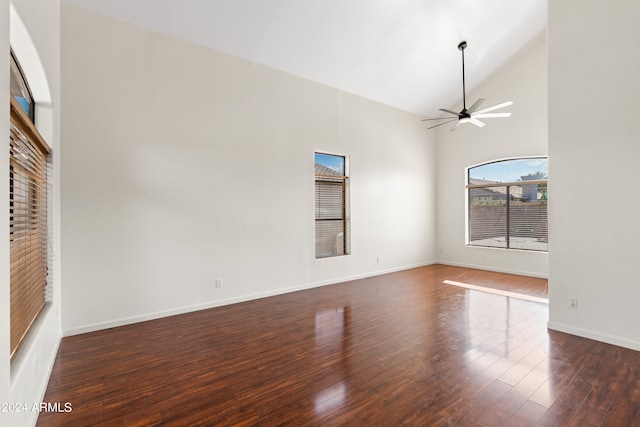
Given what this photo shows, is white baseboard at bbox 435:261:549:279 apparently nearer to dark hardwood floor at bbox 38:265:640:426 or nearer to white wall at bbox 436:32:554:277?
white wall at bbox 436:32:554:277

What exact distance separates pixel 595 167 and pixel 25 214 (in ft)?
17.0

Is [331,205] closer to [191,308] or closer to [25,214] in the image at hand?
[191,308]

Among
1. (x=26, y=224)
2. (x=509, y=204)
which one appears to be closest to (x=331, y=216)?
(x=509, y=204)

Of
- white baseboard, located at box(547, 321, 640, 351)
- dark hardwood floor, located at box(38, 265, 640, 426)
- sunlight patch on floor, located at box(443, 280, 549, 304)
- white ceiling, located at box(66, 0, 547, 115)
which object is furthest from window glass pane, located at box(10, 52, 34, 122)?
sunlight patch on floor, located at box(443, 280, 549, 304)

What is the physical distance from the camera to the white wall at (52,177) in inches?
55.5

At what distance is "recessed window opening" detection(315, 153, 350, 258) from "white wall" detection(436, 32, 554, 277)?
3.09m

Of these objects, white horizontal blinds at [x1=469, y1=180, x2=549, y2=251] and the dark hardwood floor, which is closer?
the dark hardwood floor

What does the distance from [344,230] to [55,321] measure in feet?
14.4

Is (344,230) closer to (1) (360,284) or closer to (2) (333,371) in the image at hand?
(1) (360,284)

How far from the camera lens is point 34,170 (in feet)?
8.03

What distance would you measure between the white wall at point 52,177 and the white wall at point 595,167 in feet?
15.4

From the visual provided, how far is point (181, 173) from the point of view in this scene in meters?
4.09

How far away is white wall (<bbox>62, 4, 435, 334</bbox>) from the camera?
3.48 metres

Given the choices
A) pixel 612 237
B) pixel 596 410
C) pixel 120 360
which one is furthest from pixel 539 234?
pixel 120 360
